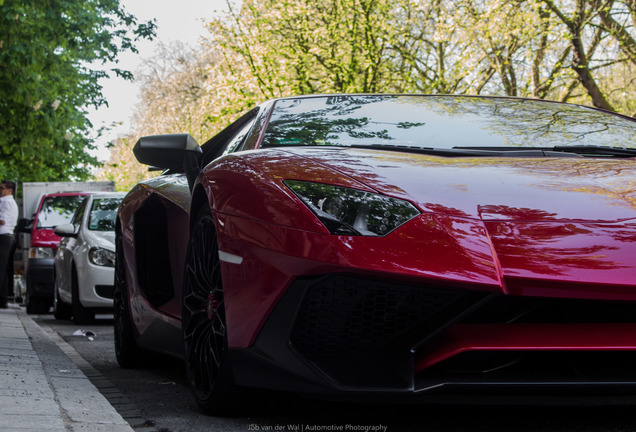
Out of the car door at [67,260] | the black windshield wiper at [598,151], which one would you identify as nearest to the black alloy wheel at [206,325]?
the black windshield wiper at [598,151]

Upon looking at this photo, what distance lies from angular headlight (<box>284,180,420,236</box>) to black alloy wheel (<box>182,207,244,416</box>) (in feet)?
2.02

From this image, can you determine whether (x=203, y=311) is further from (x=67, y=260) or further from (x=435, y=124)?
(x=67, y=260)

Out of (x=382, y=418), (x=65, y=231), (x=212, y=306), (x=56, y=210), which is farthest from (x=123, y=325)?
(x=56, y=210)

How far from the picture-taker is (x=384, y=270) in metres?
2.86

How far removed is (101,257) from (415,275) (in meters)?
8.50

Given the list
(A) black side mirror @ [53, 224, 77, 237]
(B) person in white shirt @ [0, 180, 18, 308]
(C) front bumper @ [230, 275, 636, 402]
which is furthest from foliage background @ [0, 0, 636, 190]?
(C) front bumper @ [230, 275, 636, 402]

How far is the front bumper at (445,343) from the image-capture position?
9.41ft

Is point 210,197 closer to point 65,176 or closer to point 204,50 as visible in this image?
point 65,176

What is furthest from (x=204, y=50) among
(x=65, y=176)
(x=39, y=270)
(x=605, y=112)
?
(x=605, y=112)

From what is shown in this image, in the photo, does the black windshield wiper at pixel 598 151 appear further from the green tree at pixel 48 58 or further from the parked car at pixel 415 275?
the green tree at pixel 48 58

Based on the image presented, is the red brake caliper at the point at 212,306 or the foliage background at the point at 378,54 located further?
the foliage background at the point at 378,54

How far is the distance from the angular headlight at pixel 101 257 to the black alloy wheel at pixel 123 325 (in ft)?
16.6

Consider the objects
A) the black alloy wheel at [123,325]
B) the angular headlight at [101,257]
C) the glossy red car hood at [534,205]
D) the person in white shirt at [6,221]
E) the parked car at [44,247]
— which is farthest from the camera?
the person in white shirt at [6,221]

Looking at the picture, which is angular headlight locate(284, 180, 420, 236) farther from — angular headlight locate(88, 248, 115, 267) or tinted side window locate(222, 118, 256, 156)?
angular headlight locate(88, 248, 115, 267)
